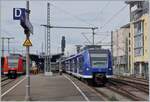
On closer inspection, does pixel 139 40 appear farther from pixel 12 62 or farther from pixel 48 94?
Result: pixel 48 94

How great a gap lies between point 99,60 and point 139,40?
58.5m

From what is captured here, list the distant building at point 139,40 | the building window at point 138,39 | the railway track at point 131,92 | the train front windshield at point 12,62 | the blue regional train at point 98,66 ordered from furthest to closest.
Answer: the building window at point 138,39 < the distant building at point 139,40 < the train front windshield at point 12,62 < the blue regional train at point 98,66 < the railway track at point 131,92

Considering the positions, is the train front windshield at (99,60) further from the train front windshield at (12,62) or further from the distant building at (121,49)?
the distant building at (121,49)

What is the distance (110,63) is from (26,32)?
1446 cm

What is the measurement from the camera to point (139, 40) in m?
92.7

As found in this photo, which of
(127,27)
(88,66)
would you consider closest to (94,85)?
(88,66)

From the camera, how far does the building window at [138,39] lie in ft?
297

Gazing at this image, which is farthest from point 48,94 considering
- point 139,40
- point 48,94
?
point 139,40

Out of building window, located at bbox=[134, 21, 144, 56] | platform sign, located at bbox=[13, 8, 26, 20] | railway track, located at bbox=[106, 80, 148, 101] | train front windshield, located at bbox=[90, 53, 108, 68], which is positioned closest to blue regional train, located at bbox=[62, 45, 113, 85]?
train front windshield, located at bbox=[90, 53, 108, 68]

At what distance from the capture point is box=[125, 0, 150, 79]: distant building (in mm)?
86938

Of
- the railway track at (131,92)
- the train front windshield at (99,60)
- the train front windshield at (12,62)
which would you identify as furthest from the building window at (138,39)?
the railway track at (131,92)

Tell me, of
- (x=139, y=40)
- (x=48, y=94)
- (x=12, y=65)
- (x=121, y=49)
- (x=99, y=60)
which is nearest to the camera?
(x=48, y=94)

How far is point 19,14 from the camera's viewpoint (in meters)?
19.6

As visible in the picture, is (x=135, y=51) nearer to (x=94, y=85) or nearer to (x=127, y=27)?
(x=127, y=27)
